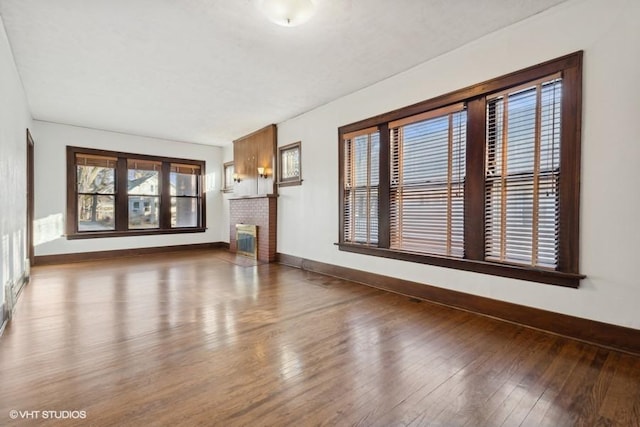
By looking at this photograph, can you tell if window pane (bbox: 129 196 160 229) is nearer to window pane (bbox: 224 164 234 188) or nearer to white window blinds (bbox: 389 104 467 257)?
window pane (bbox: 224 164 234 188)

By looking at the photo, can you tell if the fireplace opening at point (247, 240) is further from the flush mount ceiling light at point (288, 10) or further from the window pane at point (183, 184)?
the flush mount ceiling light at point (288, 10)

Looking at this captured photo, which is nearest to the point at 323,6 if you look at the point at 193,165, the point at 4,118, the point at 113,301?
the point at 4,118

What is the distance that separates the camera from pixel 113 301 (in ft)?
12.2

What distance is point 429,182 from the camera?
3.83m

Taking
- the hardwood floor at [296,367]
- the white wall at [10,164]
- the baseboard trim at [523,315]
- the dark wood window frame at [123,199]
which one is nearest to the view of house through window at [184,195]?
the dark wood window frame at [123,199]

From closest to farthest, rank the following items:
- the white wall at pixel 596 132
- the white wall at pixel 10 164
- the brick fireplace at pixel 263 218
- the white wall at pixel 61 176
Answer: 1. the white wall at pixel 596 132
2. the white wall at pixel 10 164
3. the white wall at pixel 61 176
4. the brick fireplace at pixel 263 218

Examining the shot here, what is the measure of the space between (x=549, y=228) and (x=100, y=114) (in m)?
7.34

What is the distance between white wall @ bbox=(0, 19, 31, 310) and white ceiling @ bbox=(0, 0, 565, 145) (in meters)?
0.27

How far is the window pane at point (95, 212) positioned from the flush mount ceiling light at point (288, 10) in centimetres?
647

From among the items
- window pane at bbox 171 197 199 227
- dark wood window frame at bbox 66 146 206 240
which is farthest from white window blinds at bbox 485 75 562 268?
window pane at bbox 171 197 199 227

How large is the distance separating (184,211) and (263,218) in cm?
302

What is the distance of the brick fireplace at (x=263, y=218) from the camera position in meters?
6.50

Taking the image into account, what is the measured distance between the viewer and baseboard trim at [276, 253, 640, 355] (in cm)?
248

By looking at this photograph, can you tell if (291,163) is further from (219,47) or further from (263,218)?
(219,47)
